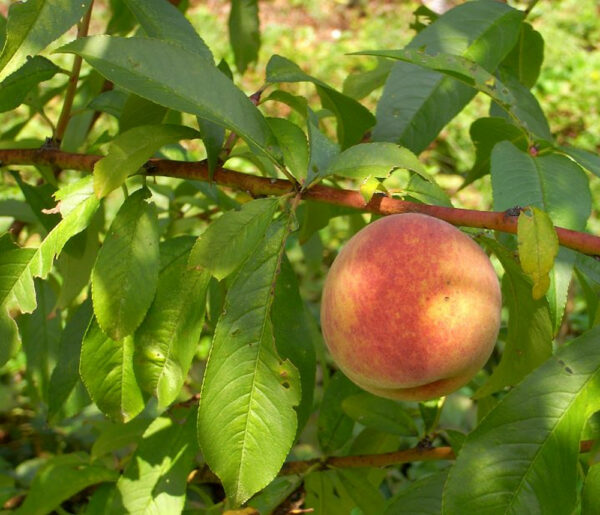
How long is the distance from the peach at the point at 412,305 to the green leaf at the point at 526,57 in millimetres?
620

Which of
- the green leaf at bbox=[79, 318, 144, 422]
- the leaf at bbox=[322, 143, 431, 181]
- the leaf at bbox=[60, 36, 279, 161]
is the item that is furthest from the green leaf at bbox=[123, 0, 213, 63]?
the green leaf at bbox=[79, 318, 144, 422]

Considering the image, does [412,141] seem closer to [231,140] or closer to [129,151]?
[231,140]

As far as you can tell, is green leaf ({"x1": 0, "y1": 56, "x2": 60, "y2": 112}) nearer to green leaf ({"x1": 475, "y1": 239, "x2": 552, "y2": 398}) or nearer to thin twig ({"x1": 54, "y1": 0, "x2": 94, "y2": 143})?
thin twig ({"x1": 54, "y1": 0, "x2": 94, "y2": 143})

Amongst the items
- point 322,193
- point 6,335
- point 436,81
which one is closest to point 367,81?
point 436,81

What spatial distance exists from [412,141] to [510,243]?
0.22 meters

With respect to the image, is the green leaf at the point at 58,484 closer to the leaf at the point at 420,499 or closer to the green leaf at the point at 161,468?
the green leaf at the point at 161,468

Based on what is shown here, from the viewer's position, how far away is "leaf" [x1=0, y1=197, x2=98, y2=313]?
2.79 feet

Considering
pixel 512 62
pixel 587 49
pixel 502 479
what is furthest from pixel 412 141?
pixel 587 49

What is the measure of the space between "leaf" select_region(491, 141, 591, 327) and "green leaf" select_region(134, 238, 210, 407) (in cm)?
33

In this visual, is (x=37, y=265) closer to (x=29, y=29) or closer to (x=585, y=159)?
(x=29, y=29)

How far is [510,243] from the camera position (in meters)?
0.88

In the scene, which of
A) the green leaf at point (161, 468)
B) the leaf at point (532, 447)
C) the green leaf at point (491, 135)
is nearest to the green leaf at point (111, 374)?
the green leaf at point (161, 468)

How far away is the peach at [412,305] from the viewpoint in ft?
2.24

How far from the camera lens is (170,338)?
0.83 metres
